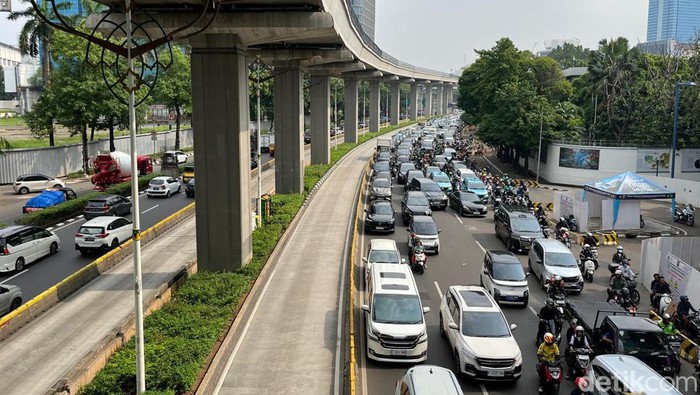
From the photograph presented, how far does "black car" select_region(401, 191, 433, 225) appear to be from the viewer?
32.0 metres

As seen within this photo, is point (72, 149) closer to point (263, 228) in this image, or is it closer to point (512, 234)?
point (263, 228)

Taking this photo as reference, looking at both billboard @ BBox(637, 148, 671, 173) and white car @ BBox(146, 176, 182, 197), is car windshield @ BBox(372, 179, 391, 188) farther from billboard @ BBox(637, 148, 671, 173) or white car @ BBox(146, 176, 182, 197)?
billboard @ BBox(637, 148, 671, 173)

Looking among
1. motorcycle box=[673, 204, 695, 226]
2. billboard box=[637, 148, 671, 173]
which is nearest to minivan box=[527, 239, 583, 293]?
motorcycle box=[673, 204, 695, 226]

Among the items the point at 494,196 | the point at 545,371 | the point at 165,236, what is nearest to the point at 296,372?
the point at 545,371

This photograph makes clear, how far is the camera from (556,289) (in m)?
20.2

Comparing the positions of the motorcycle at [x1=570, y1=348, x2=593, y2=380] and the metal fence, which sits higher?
the metal fence

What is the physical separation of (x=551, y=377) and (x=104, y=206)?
26641 mm

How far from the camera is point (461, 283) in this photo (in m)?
22.6

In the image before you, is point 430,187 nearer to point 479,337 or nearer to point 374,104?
point 479,337

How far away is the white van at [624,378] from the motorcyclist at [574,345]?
5.51ft

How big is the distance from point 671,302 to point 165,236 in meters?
21.9

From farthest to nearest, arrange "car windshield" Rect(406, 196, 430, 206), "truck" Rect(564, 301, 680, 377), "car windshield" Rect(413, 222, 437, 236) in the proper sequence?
1. "car windshield" Rect(406, 196, 430, 206)
2. "car windshield" Rect(413, 222, 437, 236)
3. "truck" Rect(564, 301, 680, 377)

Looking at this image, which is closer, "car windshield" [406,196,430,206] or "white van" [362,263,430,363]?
"white van" [362,263,430,363]

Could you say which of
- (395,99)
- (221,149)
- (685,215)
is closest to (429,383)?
(221,149)
